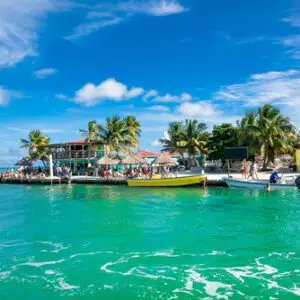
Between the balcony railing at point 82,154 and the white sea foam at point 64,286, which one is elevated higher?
the balcony railing at point 82,154

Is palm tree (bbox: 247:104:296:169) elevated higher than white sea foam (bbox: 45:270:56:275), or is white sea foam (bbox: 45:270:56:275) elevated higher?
palm tree (bbox: 247:104:296:169)

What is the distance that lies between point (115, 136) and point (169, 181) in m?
13.9

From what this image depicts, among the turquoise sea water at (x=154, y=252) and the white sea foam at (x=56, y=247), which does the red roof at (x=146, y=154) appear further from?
the white sea foam at (x=56, y=247)

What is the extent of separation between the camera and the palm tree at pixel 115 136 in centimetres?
4319

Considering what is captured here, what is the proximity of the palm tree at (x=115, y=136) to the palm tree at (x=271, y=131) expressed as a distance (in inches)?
651

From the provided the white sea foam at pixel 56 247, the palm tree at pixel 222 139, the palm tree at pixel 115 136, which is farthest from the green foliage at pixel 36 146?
the white sea foam at pixel 56 247

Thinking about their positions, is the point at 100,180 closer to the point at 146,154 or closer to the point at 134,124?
the point at 134,124

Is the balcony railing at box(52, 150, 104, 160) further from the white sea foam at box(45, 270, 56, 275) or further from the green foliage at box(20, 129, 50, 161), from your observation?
the white sea foam at box(45, 270, 56, 275)

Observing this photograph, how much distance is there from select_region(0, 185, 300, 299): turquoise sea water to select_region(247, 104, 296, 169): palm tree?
1639 centimetres

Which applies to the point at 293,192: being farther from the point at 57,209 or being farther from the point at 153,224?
the point at 57,209

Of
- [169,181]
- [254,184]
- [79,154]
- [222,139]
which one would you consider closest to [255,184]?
[254,184]

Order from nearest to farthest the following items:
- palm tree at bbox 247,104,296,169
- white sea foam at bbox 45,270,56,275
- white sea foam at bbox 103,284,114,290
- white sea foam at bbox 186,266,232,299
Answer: white sea foam at bbox 186,266,232,299, white sea foam at bbox 103,284,114,290, white sea foam at bbox 45,270,56,275, palm tree at bbox 247,104,296,169

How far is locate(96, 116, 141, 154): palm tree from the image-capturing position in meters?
43.2

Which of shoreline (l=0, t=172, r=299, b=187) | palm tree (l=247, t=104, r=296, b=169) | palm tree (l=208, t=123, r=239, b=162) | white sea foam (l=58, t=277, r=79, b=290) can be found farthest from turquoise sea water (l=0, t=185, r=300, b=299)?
palm tree (l=208, t=123, r=239, b=162)
